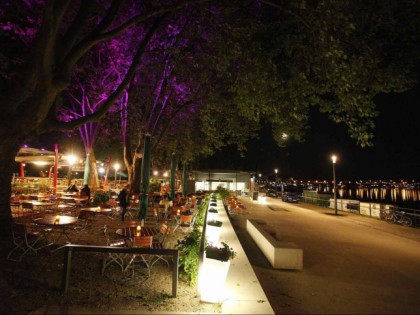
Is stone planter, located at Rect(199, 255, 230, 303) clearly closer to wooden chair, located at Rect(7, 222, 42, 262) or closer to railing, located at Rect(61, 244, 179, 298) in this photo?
railing, located at Rect(61, 244, 179, 298)

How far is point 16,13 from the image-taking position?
35.8ft

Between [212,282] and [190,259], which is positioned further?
[190,259]

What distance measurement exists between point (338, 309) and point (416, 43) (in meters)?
7.12

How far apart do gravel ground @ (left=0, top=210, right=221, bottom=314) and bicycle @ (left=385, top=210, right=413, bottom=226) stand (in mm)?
16077

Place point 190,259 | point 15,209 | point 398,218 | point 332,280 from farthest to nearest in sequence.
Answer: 1. point 398,218
2. point 15,209
3. point 332,280
4. point 190,259

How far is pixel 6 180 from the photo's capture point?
7.30 metres

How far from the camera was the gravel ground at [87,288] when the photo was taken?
473 centimetres

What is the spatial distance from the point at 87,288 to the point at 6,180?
140 inches

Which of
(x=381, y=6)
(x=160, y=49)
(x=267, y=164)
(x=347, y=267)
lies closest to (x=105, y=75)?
(x=160, y=49)

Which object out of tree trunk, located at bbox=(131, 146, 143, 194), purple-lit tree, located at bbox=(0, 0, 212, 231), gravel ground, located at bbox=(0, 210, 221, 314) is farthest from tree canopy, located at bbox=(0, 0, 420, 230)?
tree trunk, located at bbox=(131, 146, 143, 194)

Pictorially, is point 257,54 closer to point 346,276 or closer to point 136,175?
point 346,276

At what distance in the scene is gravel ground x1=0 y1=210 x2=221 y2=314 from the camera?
15.5 feet

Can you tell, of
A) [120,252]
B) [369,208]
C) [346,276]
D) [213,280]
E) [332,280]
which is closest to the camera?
[213,280]

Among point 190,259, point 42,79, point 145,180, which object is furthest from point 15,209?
point 190,259
